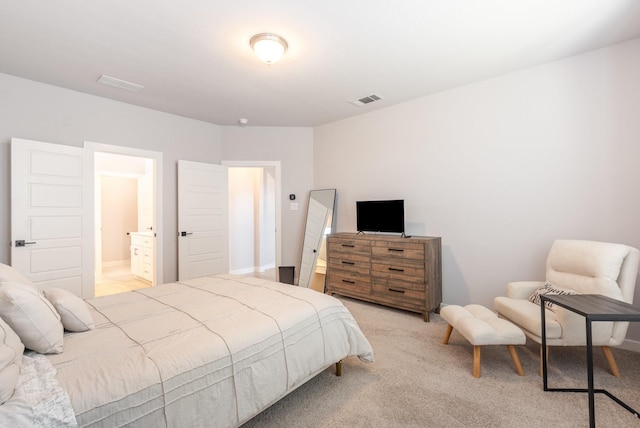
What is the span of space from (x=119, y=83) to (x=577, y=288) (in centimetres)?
493

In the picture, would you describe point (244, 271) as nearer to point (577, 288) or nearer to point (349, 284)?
point (349, 284)

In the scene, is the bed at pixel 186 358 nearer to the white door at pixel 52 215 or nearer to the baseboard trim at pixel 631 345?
the white door at pixel 52 215

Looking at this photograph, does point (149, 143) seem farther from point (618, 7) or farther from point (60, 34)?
point (618, 7)

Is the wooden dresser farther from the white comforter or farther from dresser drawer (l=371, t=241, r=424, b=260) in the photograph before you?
the white comforter

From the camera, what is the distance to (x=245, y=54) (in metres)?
2.66

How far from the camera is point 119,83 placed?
10.7ft

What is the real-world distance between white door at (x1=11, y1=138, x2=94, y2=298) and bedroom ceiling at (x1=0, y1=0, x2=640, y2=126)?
34.0 inches

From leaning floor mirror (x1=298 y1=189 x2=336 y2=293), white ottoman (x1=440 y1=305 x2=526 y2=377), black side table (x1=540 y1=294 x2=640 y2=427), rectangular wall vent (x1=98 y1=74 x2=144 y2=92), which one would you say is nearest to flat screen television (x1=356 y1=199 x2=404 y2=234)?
leaning floor mirror (x1=298 y1=189 x2=336 y2=293)

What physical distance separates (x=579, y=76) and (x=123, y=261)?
26.7 feet

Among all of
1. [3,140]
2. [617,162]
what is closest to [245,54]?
[3,140]

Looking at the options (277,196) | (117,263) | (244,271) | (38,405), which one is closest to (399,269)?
(277,196)

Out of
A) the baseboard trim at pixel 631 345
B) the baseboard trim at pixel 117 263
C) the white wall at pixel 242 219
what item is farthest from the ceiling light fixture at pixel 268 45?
the baseboard trim at pixel 117 263

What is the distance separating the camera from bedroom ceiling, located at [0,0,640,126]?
6.87ft

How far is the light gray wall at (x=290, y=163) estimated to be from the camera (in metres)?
4.91
